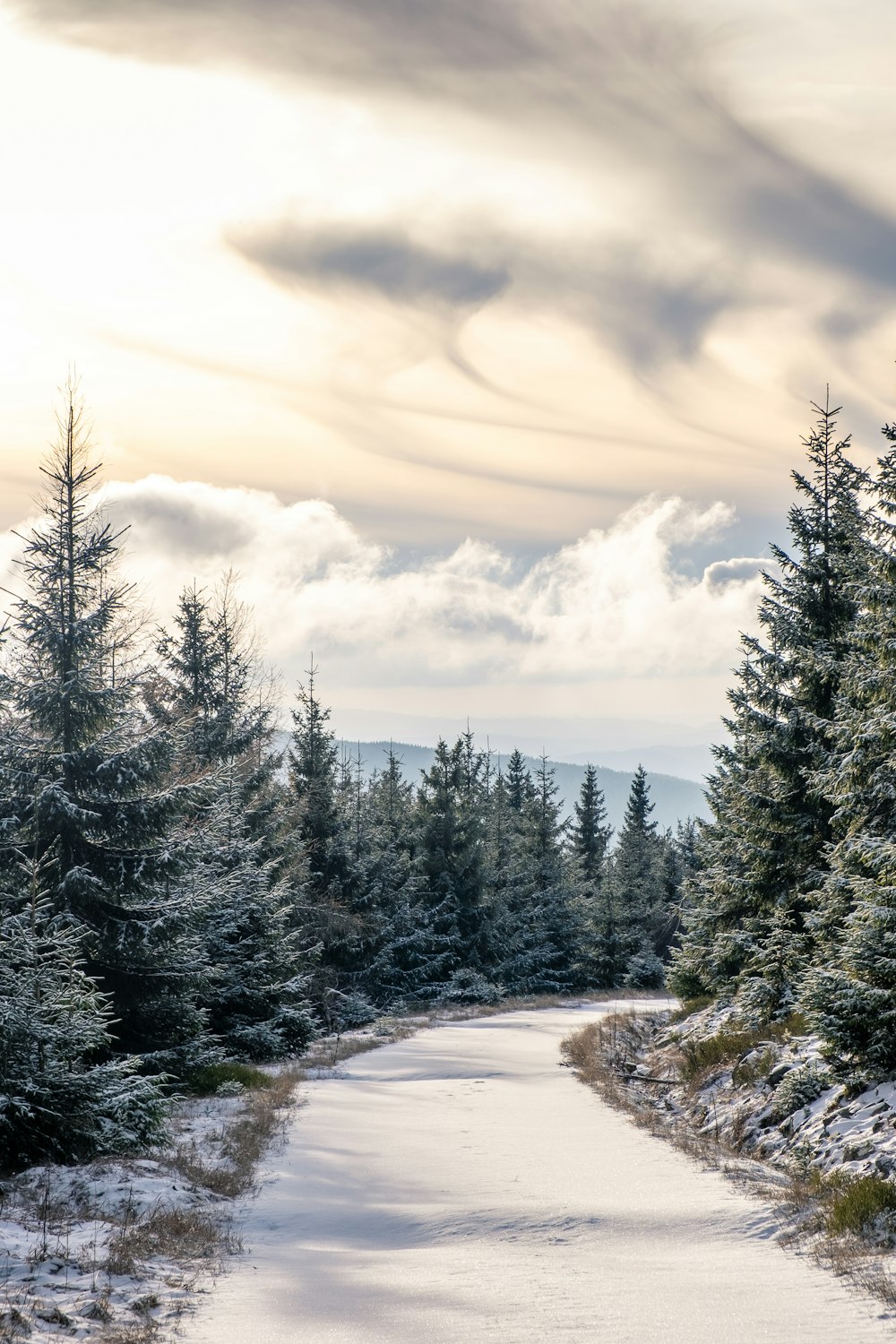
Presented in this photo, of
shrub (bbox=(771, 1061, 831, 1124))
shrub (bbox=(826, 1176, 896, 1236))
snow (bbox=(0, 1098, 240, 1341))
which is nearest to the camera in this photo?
snow (bbox=(0, 1098, 240, 1341))

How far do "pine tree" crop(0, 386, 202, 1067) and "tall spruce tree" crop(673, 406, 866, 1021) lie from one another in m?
10.5

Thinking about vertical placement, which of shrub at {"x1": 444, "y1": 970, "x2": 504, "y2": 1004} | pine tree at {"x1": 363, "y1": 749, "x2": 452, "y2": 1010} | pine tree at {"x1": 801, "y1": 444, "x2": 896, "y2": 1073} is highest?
pine tree at {"x1": 801, "y1": 444, "x2": 896, "y2": 1073}

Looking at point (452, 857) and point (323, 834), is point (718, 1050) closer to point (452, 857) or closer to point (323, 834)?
point (323, 834)

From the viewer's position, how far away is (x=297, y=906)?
97.1ft

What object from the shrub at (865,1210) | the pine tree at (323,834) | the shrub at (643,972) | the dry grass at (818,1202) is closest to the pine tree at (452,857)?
the pine tree at (323,834)

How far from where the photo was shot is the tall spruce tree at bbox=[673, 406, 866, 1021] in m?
17.4

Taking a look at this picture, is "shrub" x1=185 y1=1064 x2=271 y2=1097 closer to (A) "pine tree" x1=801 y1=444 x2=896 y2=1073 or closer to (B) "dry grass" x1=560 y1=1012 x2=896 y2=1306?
(B) "dry grass" x1=560 y1=1012 x2=896 y2=1306

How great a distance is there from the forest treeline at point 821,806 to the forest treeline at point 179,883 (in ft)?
28.3

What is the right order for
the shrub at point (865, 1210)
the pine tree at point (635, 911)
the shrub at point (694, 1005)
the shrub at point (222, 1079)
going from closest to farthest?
the shrub at point (865, 1210)
the shrub at point (222, 1079)
the shrub at point (694, 1005)
the pine tree at point (635, 911)

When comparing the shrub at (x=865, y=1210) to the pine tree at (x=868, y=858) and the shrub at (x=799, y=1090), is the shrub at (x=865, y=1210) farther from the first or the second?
the shrub at (x=799, y=1090)

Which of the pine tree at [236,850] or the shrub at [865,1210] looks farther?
the pine tree at [236,850]

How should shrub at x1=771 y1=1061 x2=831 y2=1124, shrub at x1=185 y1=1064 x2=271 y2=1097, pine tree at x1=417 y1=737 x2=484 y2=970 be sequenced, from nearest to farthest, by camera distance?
shrub at x1=771 y1=1061 x2=831 y2=1124
shrub at x1=185 y1=1064 x2=271 y2=1097
pine tree at x1=417 y1=737 x2=484 y2=970

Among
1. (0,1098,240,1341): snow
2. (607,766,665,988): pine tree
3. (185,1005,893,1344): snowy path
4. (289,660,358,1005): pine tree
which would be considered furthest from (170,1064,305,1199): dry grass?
(607,766,665,988): pine tree

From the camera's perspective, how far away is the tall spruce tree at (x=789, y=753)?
17.4 meters
